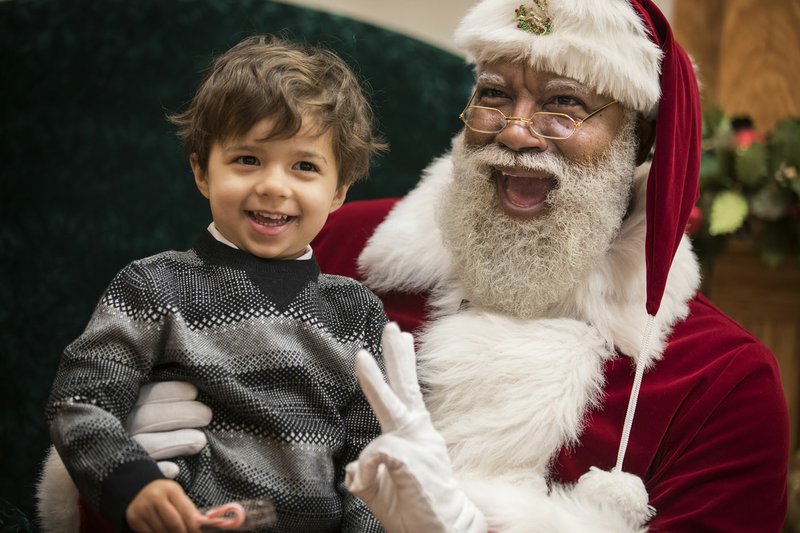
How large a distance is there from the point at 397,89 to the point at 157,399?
1.43 meters

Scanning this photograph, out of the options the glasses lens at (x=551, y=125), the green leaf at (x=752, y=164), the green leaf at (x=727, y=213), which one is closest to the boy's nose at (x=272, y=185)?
the glasses lens at (x=551, y=125)

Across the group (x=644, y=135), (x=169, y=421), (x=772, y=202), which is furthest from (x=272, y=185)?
(x=772, y=202)

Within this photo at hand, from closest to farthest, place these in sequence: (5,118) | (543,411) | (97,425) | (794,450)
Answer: (97,425) → (543,411) → (5,118) → (794,450)

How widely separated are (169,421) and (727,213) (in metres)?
2.03

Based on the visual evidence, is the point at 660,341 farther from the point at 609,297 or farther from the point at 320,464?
the point at 320,464

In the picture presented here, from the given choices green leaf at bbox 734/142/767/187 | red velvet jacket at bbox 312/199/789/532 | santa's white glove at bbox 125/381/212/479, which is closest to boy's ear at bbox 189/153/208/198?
santa's white glove at bbox 125/381/212/479

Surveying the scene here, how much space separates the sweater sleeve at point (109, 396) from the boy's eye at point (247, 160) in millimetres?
233

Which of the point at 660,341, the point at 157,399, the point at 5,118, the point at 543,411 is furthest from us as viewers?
the point at 5,118

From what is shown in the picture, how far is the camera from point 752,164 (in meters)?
2.87

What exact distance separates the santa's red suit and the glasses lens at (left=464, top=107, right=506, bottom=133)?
349 millimetres

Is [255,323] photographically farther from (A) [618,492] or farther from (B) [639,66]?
(B) [639,66]

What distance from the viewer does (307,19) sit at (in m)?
2.56

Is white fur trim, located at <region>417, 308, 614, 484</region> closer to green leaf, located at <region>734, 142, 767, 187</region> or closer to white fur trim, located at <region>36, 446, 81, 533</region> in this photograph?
white fur trim, located at <region>36, 446, 81, 533</region>

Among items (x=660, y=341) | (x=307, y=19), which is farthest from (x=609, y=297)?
(x=307, y=19)
